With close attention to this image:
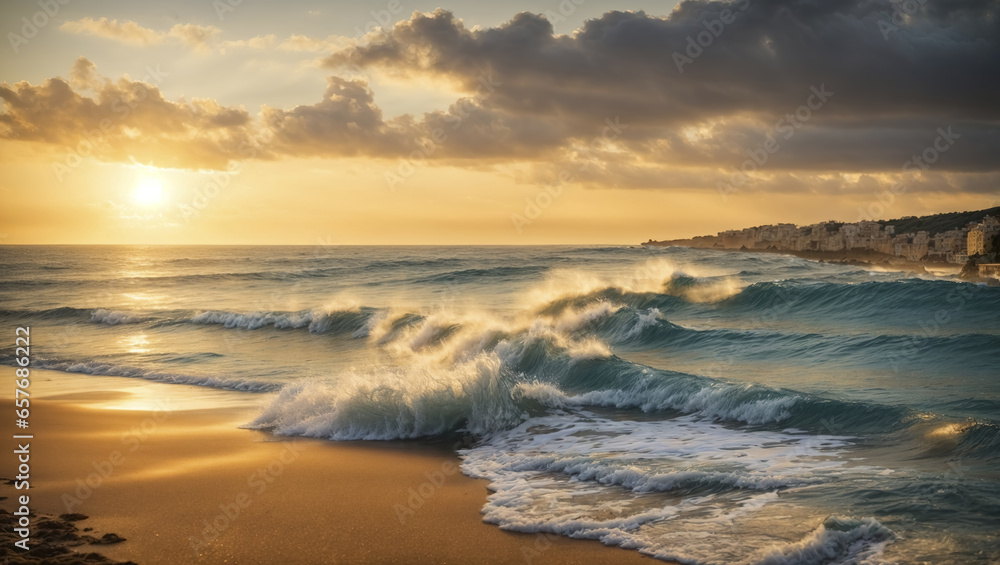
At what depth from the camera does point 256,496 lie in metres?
7.69

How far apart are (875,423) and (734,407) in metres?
2.19

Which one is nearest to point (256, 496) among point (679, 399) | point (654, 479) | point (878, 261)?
point (654, 479)

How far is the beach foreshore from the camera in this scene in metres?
6.09

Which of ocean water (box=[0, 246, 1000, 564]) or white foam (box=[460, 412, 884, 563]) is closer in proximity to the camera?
white foam (box=[460, 412, 884, 563])

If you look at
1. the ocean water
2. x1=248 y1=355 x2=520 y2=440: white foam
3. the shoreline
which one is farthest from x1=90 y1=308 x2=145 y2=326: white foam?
the shoreline

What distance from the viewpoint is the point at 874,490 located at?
6.98 metres

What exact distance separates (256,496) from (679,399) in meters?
7.84

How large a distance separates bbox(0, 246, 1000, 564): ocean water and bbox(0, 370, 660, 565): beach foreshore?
56cm

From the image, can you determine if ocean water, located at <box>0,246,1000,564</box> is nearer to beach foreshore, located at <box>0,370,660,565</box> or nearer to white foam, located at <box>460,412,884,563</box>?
white foam, located at <box>460,412,884,563</box>

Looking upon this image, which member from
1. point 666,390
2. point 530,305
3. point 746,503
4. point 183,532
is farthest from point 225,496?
point 530,305

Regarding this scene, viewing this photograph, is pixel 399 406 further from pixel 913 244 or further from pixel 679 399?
pixel 913 244

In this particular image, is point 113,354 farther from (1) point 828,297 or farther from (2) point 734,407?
(1) point 828,297

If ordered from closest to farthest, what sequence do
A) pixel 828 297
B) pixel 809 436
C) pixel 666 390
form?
pixel 809 436, pixel 666 390, pixel 828 297

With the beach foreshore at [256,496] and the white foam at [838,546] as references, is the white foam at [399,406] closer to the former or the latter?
the beach foreshore at [256,496]
